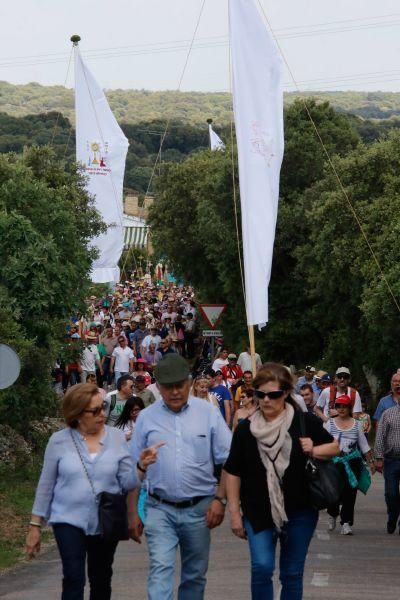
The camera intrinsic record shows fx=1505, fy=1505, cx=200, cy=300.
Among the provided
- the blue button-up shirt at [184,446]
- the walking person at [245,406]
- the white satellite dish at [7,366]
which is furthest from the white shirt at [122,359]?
the blue button-up shirt at [184,446]

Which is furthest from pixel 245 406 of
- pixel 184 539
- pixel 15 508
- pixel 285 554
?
pixel 285 554

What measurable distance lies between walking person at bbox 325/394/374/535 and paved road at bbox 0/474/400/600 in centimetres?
26

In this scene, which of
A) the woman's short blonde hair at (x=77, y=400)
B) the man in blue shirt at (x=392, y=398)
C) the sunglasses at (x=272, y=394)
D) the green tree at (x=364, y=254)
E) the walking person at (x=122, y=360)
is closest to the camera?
the sunglasses at (x=272, y=394)

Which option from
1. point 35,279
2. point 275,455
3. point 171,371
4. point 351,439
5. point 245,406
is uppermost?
point 35,279

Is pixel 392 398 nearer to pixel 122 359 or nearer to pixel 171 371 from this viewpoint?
pixel 171 371

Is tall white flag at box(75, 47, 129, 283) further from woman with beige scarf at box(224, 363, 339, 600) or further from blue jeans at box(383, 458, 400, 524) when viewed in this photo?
woman with beige scarf at box(224, 363, 339, 600)

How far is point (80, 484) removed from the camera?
26.6 ft

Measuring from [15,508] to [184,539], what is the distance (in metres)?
8.51

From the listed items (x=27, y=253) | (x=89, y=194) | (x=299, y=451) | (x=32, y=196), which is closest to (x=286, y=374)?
(x=299, y=451)

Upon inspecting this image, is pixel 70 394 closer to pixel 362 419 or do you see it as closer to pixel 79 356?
pixel 362 419

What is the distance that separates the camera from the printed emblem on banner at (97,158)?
37281mm

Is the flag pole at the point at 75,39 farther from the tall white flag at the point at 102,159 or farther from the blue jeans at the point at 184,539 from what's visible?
the blue jeans at the point at 184,539

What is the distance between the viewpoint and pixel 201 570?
8.29 metres

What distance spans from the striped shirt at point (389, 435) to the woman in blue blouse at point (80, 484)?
7.03 metres
